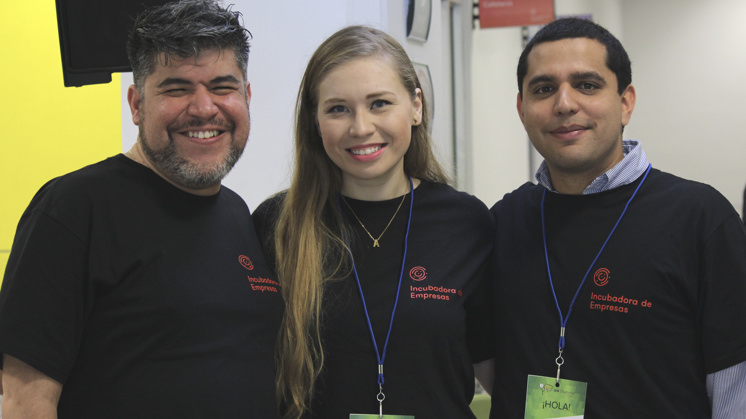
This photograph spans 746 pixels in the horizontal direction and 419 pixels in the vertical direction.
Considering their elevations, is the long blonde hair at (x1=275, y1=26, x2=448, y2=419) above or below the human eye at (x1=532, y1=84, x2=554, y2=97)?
below

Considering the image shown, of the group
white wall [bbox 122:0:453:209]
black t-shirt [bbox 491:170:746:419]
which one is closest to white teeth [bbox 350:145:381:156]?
black t-shirt [bbox 491:170:746:419]

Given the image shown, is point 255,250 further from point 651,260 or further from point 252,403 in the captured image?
point 651,260

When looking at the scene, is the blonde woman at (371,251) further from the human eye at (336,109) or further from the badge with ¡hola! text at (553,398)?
the badge with ¡hola! text at (553,398)

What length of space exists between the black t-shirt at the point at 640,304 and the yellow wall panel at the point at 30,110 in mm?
1958

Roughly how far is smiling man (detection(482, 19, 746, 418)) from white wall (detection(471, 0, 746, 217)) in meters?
4.85

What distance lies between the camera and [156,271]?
1.54m

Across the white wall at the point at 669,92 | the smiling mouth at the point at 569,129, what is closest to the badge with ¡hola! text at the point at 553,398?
the smiling mouth at the point at 569,129

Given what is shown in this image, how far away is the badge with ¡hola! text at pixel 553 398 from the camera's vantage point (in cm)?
167

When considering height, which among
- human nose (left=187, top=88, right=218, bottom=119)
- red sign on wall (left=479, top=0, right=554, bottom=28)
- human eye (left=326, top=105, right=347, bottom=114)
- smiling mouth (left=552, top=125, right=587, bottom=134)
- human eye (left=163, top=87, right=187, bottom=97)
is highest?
red sign on wall (left=479, top=0, right=554, bottom=28)

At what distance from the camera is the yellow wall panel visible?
8.65ft

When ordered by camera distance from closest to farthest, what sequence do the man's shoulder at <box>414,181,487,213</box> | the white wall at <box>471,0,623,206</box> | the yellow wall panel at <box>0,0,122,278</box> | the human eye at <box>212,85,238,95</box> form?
the human eye at <box>212,85,238,95</box>, the man's shoulder at <box>414,181,487,213</box>, the yellow wall panel at <box>0,0,122,278</box>, the white wall at <box>471,0,623,206</box>

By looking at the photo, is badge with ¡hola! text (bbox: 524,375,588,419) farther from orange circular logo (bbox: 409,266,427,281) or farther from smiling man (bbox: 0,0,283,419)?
smiling man (bbox: 0,0,283,419)

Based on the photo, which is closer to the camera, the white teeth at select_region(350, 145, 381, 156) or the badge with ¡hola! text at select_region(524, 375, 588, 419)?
the badge with ¡hola! text at select_region(524, 375, 588, 419)

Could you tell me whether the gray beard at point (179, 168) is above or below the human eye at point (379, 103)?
below
